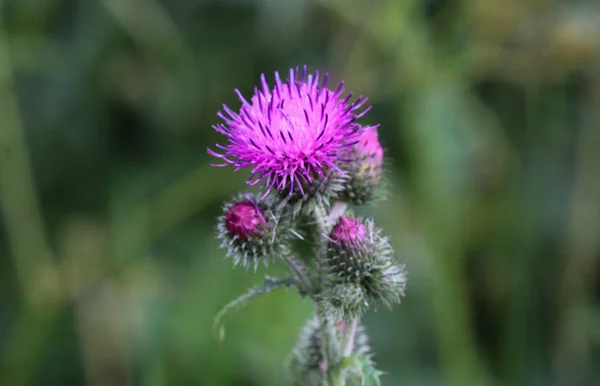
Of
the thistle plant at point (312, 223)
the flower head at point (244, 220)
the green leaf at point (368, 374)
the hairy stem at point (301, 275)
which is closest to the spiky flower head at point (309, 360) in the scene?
the thistle plant at point (312, 223)

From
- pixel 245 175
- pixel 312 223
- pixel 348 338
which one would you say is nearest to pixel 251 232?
pixel 312 223

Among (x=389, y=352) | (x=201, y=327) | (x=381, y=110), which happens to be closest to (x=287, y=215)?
(x=201, y=327)

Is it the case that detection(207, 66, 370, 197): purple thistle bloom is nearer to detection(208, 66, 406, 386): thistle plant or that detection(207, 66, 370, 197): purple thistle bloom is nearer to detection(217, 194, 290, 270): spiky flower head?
detection(208, 66, 406, 386): thistle plant

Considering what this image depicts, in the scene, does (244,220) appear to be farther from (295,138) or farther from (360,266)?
(360,266)

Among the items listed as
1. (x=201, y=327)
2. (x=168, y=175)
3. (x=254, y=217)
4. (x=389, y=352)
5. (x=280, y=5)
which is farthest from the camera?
(x=168, y=175)

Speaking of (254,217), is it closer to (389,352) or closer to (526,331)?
(389,352)

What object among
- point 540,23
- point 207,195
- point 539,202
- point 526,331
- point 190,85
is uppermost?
point 540,23

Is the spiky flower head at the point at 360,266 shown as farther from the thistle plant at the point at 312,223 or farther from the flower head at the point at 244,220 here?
the flower head at the point at 244,220
